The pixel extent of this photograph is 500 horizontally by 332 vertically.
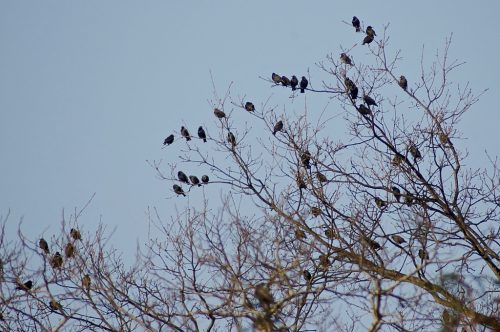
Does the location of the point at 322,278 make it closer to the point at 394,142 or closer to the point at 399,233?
the point at 399,233

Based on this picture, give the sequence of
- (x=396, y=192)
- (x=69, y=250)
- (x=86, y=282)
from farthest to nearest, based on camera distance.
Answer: (x=396, y=192) → (x=69, y=250) → (x=86, y=282)

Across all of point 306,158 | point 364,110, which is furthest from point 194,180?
point 364,110

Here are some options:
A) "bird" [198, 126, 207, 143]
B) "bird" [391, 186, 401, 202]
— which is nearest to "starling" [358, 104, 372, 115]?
"bird" [391, 186, 401, 202]

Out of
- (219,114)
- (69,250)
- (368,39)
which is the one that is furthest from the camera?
(368,39)

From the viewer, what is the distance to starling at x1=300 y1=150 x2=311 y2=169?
9.42 metres

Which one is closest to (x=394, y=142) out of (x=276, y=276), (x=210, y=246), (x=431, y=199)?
(x=431, y=199)

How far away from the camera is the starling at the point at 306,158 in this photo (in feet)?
30.9

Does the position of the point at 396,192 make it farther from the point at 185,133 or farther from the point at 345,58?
the point at 185,133

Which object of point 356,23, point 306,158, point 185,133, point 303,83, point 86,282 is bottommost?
point 86,282

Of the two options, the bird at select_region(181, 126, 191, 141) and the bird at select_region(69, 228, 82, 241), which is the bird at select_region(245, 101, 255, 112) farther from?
the bird at select_region(69, 228, 82, 241)

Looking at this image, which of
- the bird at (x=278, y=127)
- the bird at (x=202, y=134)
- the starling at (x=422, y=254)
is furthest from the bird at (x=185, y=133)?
the starling at (x=422, y=254)

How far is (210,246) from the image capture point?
7789mm

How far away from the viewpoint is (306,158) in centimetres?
945

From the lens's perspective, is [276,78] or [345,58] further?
[276,78]
